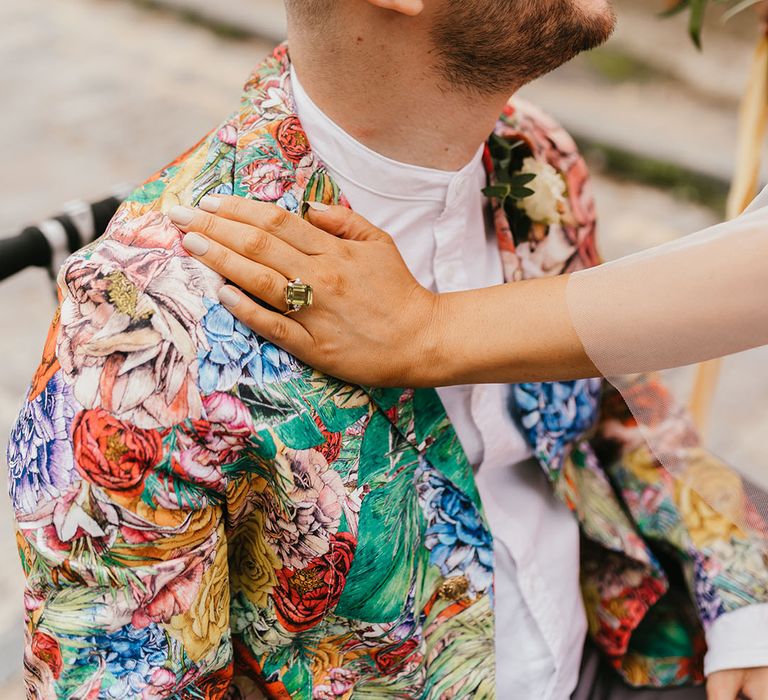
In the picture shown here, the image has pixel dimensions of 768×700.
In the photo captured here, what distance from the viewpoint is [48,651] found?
1.06m

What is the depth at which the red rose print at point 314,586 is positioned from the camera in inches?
44.4

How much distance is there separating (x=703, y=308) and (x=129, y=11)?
18.1 feet

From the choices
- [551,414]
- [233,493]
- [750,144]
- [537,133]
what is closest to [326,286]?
[233,493]

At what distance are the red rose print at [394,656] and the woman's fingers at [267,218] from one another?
516 mm

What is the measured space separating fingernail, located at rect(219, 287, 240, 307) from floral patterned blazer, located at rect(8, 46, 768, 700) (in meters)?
0.02

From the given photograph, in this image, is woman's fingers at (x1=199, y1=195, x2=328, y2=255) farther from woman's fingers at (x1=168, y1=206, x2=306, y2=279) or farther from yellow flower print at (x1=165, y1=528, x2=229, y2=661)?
yellow flower print at (x1=165, y1=528, x2=229, y2=661)

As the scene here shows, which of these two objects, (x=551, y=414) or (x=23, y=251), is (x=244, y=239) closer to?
(x=23, y=251)

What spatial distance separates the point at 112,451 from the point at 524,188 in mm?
733

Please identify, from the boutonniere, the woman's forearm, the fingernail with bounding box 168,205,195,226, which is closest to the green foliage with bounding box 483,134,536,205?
the boutonniere

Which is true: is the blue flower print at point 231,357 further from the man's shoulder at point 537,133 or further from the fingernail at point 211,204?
the man's shoulder at point 537,133

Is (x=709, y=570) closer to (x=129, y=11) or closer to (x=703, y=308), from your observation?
(x=703, y=308)

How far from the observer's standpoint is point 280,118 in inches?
47.8

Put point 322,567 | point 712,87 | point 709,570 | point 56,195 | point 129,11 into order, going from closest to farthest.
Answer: point 322,567, point 709,570, point 56,195, point 712,87, point 129,11

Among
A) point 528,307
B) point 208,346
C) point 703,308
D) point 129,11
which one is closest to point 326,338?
point 208,346
